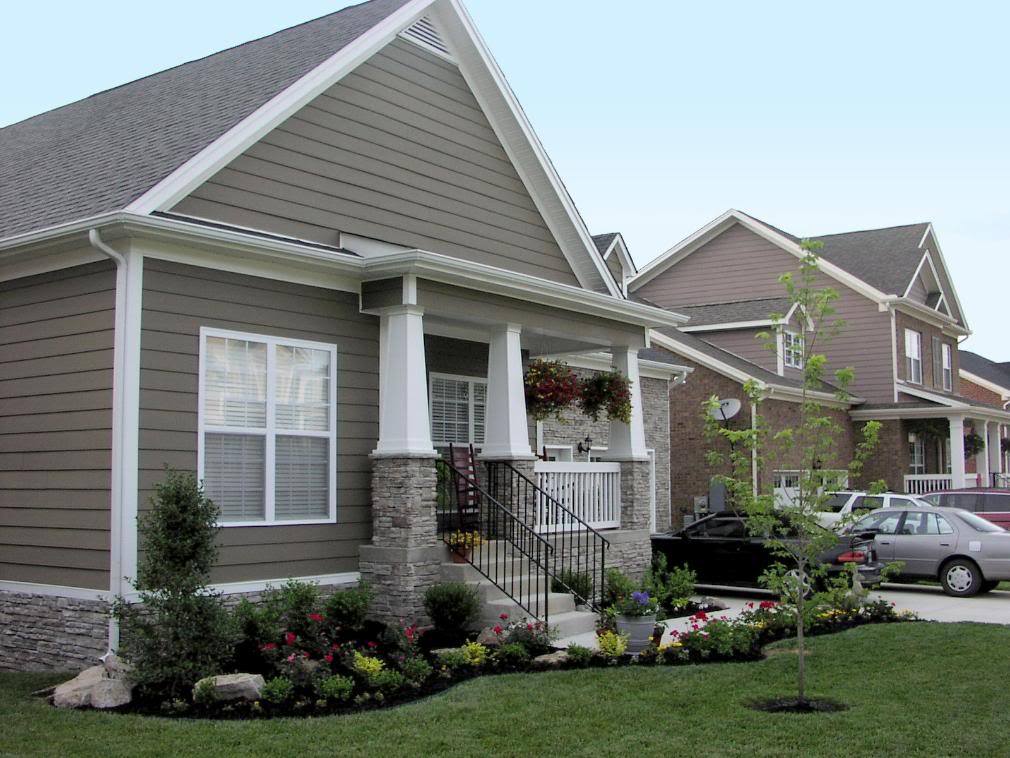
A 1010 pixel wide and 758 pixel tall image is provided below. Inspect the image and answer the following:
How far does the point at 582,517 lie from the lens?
15383 millimetres

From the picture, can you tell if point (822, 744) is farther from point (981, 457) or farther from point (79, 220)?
point (981, 457)

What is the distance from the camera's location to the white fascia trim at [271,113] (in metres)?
11.3

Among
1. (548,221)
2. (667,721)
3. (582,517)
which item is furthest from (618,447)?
(667,721)

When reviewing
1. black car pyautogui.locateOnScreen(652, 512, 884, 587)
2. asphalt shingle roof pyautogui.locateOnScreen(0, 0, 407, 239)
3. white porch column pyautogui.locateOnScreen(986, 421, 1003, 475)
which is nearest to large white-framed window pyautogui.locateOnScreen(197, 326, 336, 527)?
asphalt shingle roof pyautogui.locateOnScreen(0, 0, 407, 239)

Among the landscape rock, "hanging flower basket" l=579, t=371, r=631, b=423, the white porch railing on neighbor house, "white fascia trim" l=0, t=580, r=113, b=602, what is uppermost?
"hanging flower basket" l=579, t=371, r=631, b=423

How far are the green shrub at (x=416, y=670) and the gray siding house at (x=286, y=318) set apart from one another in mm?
2210

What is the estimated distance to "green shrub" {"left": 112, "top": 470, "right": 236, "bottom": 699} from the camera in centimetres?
952

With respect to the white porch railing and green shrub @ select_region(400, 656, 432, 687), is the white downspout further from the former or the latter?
the white porch railing

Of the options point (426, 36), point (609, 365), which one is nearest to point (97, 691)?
point (426, 36)

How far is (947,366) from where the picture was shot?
39.0m

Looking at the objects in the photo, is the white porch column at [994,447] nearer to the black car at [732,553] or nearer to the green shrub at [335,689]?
the black car at [732,553]

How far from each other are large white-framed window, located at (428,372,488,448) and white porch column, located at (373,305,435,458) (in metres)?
2.57

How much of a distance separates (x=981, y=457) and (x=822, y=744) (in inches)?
1384

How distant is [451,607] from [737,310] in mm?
23029
